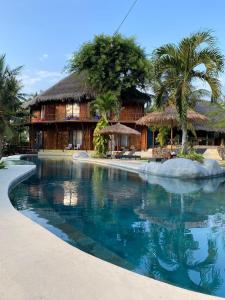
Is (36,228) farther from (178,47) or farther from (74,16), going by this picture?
(74,16)

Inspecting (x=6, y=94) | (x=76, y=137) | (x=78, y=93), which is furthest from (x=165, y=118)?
(x=76, y=137)

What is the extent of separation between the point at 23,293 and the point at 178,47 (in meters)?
12.5

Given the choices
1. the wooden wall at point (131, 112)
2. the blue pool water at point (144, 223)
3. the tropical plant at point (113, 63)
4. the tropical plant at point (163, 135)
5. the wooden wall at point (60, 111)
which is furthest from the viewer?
the wooden wall at point (60, 111)

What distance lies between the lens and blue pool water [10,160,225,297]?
427cm

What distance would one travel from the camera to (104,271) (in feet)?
11.0

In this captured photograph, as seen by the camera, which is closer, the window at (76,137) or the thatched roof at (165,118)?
the thatched roof at (165,118)

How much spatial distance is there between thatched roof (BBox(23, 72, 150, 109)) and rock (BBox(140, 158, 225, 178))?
19727mm

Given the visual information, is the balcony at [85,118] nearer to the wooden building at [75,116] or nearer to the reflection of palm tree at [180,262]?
the wooden building at [75,116]

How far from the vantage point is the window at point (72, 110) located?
111 feet

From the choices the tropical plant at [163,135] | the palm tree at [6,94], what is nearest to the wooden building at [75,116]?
the tropical plant at [163,135]

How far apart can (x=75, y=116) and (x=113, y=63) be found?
232 inches

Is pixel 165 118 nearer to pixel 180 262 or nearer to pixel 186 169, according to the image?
pixel 186 169

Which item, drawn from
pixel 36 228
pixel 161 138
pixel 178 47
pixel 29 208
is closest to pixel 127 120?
pixel 161 138

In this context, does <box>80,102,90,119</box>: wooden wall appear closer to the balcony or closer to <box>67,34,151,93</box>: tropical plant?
the balcony
